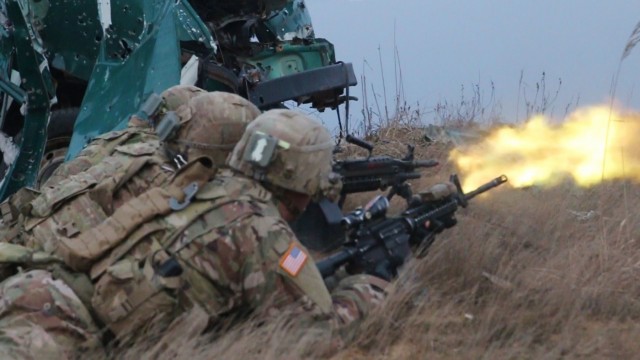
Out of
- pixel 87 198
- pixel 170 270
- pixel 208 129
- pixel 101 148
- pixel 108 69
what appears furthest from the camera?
pixel 108 69

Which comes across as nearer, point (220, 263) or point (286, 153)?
point (220, 263)

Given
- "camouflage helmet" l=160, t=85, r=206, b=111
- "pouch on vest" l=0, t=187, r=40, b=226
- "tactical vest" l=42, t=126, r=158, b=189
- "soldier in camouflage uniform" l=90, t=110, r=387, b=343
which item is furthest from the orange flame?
"pouch on vest" l=0, t=187, r=40, b=226

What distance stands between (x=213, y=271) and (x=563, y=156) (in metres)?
3.47

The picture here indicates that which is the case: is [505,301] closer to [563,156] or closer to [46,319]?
[46,319]

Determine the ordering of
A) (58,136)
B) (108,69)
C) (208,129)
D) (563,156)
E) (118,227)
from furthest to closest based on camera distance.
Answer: (58,136), (108,69), (563,156), (208,129), (118,227)

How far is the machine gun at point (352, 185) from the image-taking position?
5055mm

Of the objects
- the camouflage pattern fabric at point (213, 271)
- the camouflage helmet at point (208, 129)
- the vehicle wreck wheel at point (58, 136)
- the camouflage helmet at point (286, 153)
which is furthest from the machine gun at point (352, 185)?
the vehicle wreck wheel at point (58, 136)

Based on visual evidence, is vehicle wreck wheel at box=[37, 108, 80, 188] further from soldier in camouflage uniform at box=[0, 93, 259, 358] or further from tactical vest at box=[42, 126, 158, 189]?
soldier in camouflage uniform at box=[0, 93, 259, 358]

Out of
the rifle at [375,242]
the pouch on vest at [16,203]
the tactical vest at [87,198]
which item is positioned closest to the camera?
the tactical vest at [87,198]

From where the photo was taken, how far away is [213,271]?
334 cm

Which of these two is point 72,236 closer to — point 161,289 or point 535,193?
point 161,289

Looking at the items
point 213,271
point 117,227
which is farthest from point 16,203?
point 213,271

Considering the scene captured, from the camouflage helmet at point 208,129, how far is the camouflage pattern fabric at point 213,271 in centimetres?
102

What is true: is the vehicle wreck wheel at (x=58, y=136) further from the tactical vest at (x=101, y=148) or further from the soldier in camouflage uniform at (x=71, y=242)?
the soldier in camouflage uniform at (x=71, y=242)
